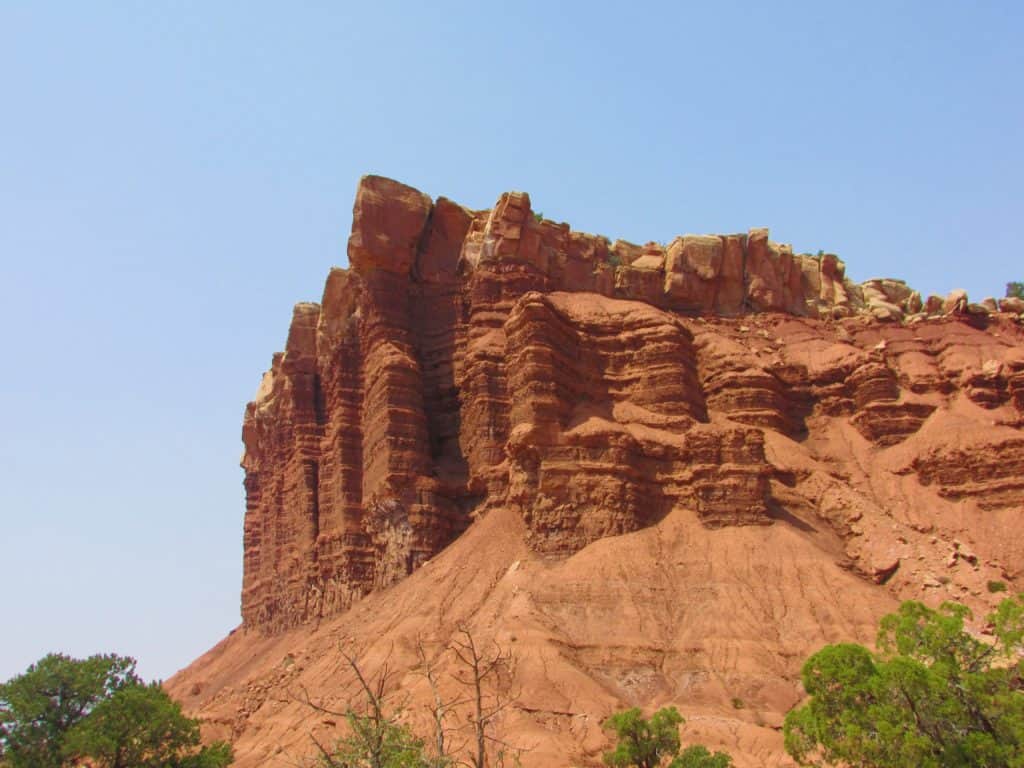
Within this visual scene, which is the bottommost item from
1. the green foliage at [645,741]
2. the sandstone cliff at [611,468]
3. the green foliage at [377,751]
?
the green foliage at [377,751]

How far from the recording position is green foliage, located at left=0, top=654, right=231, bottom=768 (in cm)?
3719

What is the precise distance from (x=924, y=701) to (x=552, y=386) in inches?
1411

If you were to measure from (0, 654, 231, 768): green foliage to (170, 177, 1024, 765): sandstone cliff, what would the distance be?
5.15m

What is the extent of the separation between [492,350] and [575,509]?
13472mm

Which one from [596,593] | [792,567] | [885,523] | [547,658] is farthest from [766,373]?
[547,658]

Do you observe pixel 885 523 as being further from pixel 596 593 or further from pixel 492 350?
pixel 492 350

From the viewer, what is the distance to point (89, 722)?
37.4 metres

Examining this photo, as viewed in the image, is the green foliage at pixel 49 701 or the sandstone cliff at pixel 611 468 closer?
the green foliage at pixel 49 701

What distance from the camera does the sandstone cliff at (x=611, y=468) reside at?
1934 inches

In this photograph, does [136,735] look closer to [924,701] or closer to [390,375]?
[924,701]

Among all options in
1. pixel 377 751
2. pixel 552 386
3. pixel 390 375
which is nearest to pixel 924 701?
pixel 377 751

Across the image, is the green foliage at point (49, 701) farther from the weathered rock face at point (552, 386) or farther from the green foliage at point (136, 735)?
the weathered rock face at point (552, 386)

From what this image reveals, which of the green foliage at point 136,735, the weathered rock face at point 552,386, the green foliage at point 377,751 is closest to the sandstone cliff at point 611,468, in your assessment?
the weathered rock face at point 552,386

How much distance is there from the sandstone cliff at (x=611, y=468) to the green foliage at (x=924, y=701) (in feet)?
43.3
